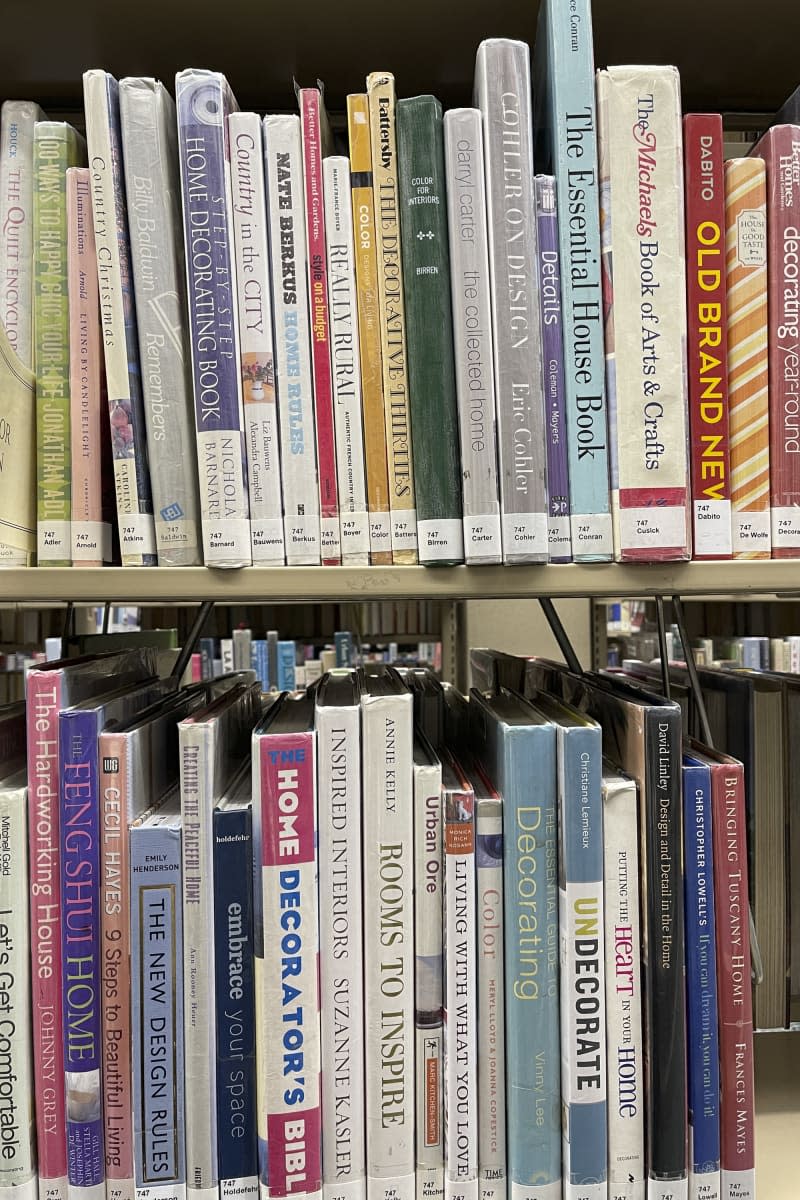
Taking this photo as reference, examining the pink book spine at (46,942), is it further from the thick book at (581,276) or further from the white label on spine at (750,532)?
the white label on spine at (750,532)

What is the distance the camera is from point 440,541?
23.7 inches

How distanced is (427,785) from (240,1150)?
1.01 ft

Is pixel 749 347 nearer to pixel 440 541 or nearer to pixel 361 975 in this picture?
pixel 440 541

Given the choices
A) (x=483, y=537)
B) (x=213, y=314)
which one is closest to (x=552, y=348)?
(x=483, y=537)

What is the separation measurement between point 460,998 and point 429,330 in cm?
51

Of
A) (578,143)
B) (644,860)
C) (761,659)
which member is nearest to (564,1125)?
(644,860)

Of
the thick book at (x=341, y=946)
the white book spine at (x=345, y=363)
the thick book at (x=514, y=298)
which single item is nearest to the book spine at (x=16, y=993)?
the thick book at (x=341, y=946)

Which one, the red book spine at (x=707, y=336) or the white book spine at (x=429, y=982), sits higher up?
the red book spine at (x=707, y=336)

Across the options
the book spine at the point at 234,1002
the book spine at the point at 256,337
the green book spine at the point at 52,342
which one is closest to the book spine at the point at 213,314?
the book spine at the point at 256,337

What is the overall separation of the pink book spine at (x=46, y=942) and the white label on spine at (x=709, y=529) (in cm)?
50

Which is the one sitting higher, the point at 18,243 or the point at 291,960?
the point at 18,243

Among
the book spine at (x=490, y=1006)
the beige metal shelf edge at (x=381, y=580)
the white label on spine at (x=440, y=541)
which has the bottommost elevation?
the book spine at (x=490, y=1006)

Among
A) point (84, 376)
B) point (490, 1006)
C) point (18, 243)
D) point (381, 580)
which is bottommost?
point (490, 1006)

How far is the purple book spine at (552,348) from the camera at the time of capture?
60 centimetres
